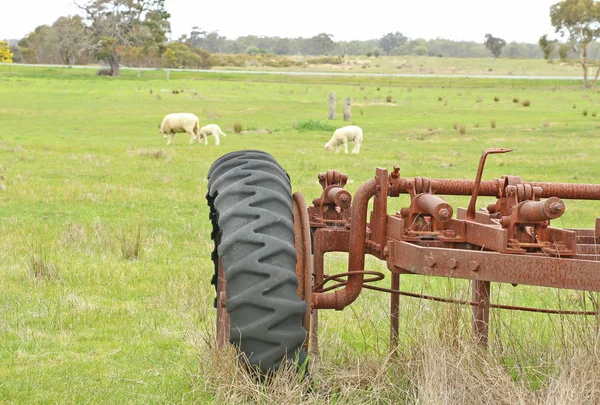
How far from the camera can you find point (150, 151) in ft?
71.2

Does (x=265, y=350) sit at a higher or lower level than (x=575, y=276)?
lower

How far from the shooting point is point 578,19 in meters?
76.9

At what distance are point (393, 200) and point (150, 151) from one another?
8583 millimetres

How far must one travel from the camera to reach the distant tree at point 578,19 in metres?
76.3

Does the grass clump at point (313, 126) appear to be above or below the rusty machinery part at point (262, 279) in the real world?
below

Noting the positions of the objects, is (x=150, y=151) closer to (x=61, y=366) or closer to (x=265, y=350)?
(x=61, y=366)

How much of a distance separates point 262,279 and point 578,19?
258ft

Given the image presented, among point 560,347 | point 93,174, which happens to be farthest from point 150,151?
point 560,347

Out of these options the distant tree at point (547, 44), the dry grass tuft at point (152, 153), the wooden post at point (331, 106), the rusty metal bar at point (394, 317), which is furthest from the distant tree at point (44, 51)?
the rusty metal bar at point (394, 317)

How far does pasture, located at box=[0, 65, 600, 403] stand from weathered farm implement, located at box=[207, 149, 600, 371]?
289 millimetres

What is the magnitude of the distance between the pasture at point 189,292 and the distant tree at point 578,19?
48220mm

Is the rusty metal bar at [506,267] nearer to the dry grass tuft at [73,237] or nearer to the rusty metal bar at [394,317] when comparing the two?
the rusty metal bar at [394,317]

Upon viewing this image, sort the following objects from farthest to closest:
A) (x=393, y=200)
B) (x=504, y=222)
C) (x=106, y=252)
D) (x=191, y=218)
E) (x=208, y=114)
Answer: (x=208, y=114) → (x=393, y=200) → (x=191, y=218) → (x=106, y=252) → (x=504, y=222)

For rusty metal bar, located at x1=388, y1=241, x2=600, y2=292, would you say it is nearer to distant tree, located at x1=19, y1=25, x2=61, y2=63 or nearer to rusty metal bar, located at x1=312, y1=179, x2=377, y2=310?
rusty metal bar, located at x1=312, y1=179, x2=377, y2=310
